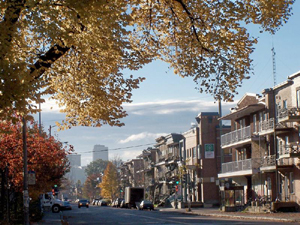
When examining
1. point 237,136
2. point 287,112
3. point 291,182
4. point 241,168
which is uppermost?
point 287,112

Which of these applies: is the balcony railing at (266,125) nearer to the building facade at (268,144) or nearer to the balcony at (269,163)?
the building facade at (268,144)

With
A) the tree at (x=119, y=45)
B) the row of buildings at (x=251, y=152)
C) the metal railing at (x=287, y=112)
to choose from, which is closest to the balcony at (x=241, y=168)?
the row of buildings at (x=251, y=152)

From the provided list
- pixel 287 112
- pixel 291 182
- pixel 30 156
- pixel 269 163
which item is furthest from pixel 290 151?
pixel 30 156

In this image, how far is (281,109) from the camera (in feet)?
151

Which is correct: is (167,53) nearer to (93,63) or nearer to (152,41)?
(152,41)

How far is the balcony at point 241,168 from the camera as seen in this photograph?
53.1 m

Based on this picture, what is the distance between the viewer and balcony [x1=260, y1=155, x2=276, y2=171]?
4851 cm

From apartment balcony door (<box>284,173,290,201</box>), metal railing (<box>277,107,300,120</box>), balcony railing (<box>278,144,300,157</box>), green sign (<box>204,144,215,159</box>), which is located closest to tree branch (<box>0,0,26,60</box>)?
metal railing (<box>277,107,300,120</box>)

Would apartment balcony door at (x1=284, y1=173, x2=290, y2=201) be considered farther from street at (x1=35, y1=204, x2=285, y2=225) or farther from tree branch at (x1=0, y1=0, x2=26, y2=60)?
tree branch at (x1=0, y1=0, x2=26, y2=60)

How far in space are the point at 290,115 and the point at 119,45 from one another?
32.0m

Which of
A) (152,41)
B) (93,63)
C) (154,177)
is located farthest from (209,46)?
(154,177)

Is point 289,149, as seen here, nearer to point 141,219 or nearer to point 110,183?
point 141,219

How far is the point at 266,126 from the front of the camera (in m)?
50.2

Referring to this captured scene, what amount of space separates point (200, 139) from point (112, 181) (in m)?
62.8
